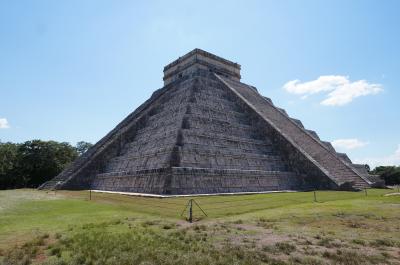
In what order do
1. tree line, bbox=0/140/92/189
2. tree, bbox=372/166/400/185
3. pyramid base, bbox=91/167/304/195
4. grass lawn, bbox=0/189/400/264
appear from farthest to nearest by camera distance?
tree, bbox=372/166/400/185 → tree line, bbox=0/140/92/189 → pyramid base, bbox=91/167/304/195 → grass lawn, bbox=0/189/400/264

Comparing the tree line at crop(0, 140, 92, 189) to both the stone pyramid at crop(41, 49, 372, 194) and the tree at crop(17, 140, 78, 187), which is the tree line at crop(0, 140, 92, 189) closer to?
the tree at crop(17, 140, 78, 187)

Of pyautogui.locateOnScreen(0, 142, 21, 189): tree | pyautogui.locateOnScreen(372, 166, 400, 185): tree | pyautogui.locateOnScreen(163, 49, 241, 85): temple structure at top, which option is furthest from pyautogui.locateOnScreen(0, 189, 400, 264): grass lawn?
pyautogui.locateOnScreen(372, 166, 400, 185): tree

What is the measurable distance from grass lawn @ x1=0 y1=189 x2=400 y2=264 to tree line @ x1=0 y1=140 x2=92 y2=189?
3590 cm

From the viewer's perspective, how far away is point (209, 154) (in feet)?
80.5

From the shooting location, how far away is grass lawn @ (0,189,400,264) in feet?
22.8

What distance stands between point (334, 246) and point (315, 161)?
2094cm

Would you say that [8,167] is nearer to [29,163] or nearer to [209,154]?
[29,163]

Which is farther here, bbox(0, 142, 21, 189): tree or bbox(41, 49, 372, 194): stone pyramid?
bbox(0, 142, 21, 189): tree

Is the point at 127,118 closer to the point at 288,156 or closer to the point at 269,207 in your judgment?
the point at 288,156

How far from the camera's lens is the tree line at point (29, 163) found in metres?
45.8

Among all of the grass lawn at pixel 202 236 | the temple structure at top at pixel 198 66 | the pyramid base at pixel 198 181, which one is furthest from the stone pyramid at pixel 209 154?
the grass lawn at pixel 202 236

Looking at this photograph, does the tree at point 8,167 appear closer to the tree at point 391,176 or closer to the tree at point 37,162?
the tree at point 37,162

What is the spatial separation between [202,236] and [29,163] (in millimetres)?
45613

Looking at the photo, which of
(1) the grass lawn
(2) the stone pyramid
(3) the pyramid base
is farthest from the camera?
(2) the stone pyramid
